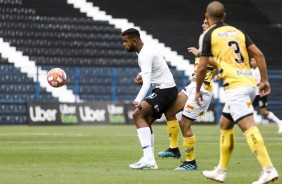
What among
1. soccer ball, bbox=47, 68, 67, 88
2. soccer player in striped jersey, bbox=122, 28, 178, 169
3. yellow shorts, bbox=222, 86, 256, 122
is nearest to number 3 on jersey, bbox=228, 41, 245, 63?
yellow shorts, bbox=222, 86, 256, 122

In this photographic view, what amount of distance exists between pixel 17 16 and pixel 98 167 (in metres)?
23.1

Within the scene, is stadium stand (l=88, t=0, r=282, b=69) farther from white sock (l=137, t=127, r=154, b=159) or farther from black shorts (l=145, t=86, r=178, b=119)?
white sock (l=137, t=127, r=154, b=159)

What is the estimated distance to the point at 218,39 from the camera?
10.0 metres

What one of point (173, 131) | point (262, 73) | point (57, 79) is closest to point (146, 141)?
point (173, 131)

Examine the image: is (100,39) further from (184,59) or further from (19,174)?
(19,174)

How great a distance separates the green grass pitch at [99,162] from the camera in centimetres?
1077

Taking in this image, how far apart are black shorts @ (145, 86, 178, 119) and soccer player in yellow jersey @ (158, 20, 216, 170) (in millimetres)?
288

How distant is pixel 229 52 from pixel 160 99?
3277 millimetres

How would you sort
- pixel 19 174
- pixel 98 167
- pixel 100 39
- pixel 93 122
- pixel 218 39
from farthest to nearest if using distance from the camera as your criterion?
pixel 100 39 < pixel 93 122 < pixel 98 167 < pixel 19 174 < pixel 218 39

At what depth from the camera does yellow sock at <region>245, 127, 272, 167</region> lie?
9.68 m

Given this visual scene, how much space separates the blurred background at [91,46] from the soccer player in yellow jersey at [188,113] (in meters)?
17.5

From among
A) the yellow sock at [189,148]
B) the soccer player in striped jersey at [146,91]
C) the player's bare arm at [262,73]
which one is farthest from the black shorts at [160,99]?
the player's bare arm at [262,73]

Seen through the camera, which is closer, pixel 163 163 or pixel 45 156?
pixel 163 163

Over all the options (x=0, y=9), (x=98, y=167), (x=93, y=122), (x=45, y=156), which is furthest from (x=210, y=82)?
(x=0, y=9)
